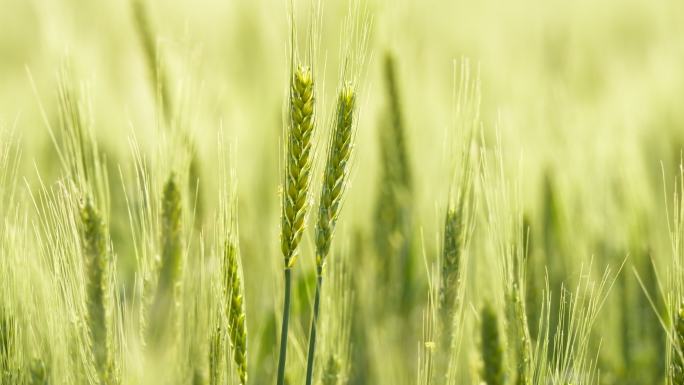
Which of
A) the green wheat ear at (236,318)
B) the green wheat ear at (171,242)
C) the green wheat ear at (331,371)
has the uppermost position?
the green wheat ear at (171,242)

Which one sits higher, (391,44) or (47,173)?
(391,44)

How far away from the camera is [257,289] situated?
1764 millimetres

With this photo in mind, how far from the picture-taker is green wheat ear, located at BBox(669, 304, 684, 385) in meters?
1.08

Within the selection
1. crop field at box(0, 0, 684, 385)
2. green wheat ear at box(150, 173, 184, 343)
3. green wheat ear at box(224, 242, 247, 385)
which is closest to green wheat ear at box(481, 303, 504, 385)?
crop field at box(0, 0, 684, 385)

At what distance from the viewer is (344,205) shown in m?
1.40

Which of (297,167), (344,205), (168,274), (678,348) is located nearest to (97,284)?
(168,274)

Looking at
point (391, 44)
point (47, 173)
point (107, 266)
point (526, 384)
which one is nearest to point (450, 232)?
point (526, 384)

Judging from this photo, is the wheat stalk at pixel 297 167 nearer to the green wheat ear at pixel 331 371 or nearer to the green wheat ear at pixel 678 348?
the green wheat ear at pixel 331 371

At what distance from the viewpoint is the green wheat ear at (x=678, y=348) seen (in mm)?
1083

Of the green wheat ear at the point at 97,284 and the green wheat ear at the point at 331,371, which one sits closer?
the green wheat ear at the point at 97,284

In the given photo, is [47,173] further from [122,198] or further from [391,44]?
[391,44]

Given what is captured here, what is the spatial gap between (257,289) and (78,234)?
27.5 inches

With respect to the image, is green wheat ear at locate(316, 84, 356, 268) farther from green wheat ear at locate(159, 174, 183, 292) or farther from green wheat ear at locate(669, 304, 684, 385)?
green wheat ear at locate(669, 304, 684, 385)

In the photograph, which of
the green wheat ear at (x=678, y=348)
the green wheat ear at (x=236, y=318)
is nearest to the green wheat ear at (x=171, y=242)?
the green wheat ear at (x=236, y=318)
